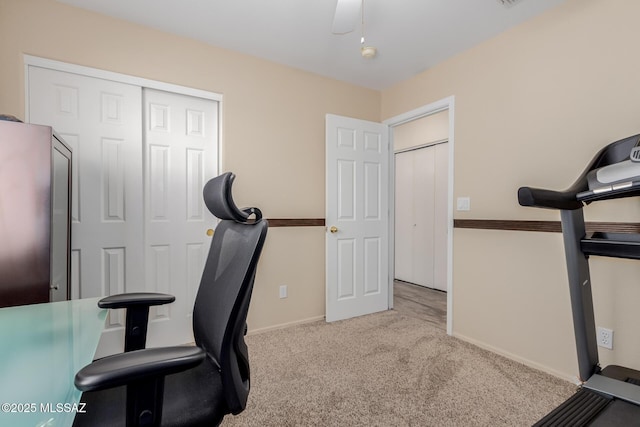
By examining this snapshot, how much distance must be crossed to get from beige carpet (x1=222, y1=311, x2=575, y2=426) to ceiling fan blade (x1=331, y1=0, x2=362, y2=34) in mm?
2260

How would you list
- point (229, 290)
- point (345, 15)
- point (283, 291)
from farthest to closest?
point (283, 291) < point (345, 15) < point (229, 290)

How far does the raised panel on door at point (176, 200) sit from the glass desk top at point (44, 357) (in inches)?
44.1

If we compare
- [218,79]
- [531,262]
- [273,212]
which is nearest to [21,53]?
[218,79]

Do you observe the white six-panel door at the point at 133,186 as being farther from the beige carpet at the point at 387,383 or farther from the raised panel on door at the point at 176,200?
the beige carpet at the point at 387,383

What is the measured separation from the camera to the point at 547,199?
1.30m

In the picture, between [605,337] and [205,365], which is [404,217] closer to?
[605,337]

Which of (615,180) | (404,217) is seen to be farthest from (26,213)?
(404,217)

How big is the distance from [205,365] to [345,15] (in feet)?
6.42

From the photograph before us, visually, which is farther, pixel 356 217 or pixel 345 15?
pixel 356 217

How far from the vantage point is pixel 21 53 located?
1.99 meters

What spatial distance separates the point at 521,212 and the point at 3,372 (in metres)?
2.76

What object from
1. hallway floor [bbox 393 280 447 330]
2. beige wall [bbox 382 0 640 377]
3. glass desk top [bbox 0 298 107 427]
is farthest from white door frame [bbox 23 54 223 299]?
hallway floor [bbox 393 280 447 330]

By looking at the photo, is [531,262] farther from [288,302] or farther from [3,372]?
[3,372]

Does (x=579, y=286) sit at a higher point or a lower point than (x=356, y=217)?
lower
